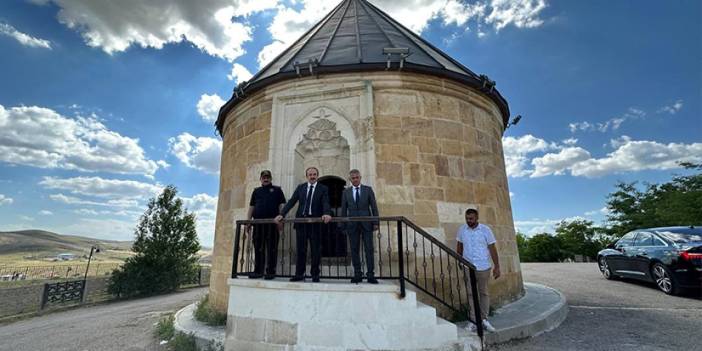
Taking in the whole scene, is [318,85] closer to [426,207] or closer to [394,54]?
[394,54]

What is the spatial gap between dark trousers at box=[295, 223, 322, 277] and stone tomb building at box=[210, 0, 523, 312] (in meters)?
1.31

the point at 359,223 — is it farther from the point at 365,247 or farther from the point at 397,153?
the point at 397,153

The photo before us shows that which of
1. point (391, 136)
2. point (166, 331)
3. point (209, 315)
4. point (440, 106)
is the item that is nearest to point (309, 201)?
point (391, 136)

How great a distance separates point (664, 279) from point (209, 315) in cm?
945

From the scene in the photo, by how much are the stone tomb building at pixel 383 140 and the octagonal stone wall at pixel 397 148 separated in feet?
0.06

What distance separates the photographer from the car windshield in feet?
20.2

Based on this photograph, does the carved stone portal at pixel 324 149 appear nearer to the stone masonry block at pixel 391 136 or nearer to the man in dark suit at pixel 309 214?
the stone masonry block at pixel 391 136

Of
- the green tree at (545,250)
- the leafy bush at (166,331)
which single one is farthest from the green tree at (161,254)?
the green tree at (545,250)

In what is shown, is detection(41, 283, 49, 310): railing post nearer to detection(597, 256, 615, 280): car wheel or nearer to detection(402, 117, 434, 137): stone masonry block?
detection(402, 117, 434, 137): stone masonry block

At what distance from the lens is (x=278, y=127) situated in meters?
5.58

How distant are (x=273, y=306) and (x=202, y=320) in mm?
2877

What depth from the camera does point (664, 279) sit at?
6504 mm

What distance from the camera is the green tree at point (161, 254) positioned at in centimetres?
1631

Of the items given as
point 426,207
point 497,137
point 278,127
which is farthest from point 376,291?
point 497,137
